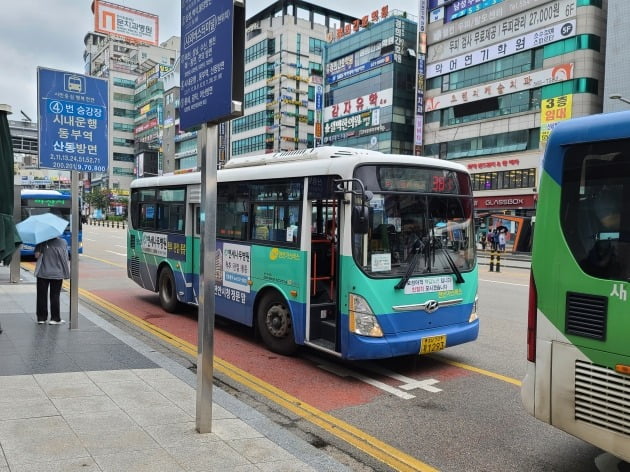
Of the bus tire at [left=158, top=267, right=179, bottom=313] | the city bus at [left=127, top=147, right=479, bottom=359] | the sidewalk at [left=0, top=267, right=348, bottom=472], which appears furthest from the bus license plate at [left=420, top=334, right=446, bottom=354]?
the bus tire at [left=158, top=267, right=179, bottom=313]

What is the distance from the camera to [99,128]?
325 inches

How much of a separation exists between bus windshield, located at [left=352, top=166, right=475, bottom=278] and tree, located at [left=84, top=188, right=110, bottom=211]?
89.8 meters

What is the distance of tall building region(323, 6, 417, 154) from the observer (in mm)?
52594

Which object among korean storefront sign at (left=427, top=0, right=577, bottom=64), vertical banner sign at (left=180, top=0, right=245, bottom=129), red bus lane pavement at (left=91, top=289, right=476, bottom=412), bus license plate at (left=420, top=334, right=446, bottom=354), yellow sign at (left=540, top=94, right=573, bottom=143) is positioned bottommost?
red bus lane pavement at (left=91, top=289, right=476, bottom=412)

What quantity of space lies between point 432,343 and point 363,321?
37.3 inches

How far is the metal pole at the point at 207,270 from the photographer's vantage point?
13.8 feet

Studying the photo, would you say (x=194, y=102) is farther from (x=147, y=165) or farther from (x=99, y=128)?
(x=147, y=165)

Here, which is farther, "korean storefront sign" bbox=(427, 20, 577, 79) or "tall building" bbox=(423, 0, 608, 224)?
"korean storefront sign" bbox=(427, 20, 577, 79)

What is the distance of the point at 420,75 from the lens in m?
50.8

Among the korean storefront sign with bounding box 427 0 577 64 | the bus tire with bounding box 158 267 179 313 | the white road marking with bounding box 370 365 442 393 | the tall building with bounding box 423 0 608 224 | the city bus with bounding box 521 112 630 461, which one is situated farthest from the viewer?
the korean storefront sign with bounding box 427 0 577 64

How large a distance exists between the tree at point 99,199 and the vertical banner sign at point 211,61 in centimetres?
9075

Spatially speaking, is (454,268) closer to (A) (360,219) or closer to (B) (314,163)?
(A) (360,219)

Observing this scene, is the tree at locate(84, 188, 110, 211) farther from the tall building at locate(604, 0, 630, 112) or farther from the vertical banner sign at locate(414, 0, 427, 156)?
the tall building at locate(604, 0, 630, 112)

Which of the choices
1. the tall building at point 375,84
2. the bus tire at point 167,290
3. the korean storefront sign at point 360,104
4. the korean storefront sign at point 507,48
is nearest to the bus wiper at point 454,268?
the bus tire at point 167,290
